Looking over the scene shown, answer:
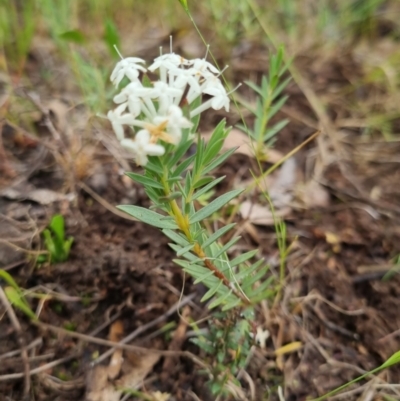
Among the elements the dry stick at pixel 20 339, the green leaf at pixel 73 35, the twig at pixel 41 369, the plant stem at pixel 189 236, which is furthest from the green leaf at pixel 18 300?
the green leaf at pixel 73 35

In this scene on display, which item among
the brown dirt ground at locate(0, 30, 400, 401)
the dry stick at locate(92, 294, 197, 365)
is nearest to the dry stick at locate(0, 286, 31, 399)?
the brown dirt ground at locate(0, 30, 400, 401)

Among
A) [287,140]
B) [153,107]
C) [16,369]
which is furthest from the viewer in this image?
[287,140]

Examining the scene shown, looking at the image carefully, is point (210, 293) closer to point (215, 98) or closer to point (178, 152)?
point (178, 152)

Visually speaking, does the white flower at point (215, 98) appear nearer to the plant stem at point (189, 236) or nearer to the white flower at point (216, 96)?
the white flower at point (216, 96)

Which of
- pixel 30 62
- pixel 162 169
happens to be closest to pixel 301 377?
pixel 162 169

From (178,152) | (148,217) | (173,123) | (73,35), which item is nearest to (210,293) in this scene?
(148,217)

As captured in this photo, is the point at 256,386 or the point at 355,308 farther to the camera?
the point at 355,308

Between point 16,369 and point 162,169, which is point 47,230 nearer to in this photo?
point 16,369
